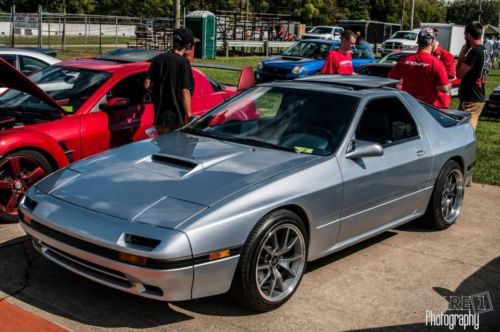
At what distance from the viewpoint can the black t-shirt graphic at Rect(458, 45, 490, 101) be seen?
307 inches

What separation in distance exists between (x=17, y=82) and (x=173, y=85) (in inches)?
58.5

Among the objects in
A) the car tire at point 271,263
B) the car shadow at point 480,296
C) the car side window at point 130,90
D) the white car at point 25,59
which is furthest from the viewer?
the white car at point 25,59

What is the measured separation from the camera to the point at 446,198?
5.86m

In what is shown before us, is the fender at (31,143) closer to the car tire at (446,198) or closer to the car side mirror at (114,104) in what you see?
the car side mirror at (114,104)

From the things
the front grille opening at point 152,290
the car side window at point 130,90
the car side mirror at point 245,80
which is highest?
the car side mirror at point 245,80

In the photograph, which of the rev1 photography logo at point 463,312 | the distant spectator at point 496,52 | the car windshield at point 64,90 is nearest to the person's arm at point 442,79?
the rev1 photography logo at point 463,312

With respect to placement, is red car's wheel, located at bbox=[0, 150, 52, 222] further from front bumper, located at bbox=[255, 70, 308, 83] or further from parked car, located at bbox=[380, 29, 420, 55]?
parked car, located at bbox=[380, 29, 420, 55]

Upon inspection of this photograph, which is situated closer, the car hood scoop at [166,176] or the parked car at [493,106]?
the car hood scoop at [166,176]

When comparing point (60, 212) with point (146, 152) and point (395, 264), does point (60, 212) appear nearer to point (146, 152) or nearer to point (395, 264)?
point (146, 152)

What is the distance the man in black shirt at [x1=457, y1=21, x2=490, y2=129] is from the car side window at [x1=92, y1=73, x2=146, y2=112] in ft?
13.6

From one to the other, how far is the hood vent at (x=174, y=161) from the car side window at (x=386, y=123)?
1392mm

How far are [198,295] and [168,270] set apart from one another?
293mm

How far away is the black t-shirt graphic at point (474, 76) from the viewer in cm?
780

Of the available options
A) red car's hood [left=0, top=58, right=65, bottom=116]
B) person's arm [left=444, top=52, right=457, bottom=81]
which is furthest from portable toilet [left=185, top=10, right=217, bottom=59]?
red car's hood [left=0, top=58, right=65, bottom=116]
